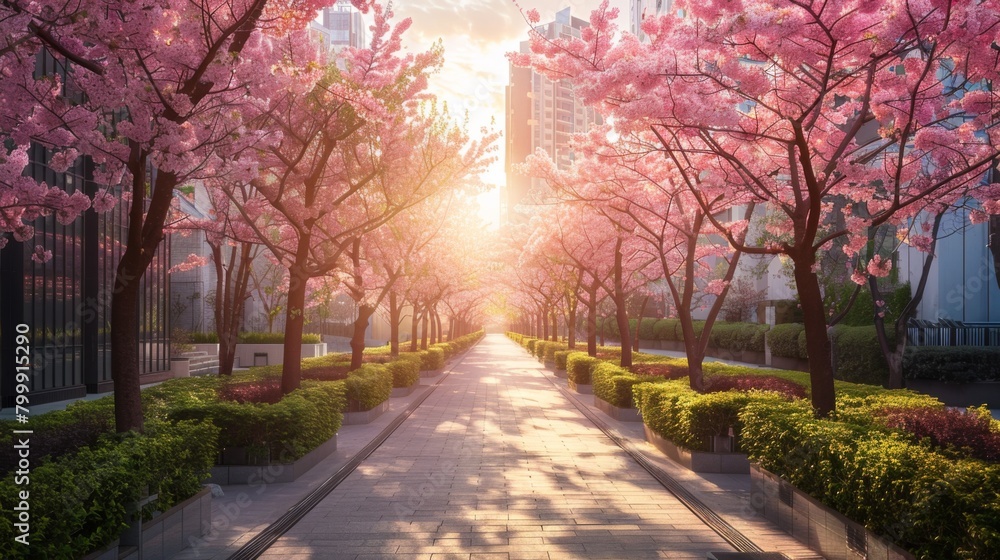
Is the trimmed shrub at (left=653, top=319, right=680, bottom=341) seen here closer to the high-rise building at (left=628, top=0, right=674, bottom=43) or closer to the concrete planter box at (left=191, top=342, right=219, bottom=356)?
the high-rise building at (left=628, top=0, right=674, bottom=43)

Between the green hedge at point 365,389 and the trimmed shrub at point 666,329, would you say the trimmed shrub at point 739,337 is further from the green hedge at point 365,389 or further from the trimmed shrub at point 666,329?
the green hedge at point 365,389

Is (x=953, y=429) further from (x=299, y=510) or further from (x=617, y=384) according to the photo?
(x=617, y=384)

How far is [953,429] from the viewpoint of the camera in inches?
323

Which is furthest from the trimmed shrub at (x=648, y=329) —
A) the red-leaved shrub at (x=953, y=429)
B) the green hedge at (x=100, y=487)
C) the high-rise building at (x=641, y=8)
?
the green hedge at (x=100, y=487)

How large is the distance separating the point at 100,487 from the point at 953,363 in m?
21.7

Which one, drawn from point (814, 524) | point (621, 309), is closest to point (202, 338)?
point (621, 309)

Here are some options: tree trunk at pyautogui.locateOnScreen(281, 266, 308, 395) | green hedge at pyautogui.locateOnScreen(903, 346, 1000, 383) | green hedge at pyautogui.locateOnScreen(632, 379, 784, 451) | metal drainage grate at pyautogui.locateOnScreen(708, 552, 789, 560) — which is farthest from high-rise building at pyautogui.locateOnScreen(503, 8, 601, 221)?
metal drainage grate at pyautogui.locateOnScreen(708, 552, 789, 560)

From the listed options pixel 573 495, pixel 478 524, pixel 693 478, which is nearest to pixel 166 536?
pixel 478 524

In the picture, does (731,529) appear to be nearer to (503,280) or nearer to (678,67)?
(678,67)

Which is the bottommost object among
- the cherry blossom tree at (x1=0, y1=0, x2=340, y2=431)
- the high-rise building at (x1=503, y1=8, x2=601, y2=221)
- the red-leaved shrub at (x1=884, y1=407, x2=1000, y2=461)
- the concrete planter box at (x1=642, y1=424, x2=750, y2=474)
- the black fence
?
the concrete planter box at (x1=642, y1=424, x2=750, y2=474)

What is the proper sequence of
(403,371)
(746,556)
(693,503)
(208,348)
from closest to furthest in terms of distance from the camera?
(746,556)
(693,503)
(403,371)
(208,348)

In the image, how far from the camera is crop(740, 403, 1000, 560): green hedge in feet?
15.7

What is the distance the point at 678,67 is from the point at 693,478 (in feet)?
18.1

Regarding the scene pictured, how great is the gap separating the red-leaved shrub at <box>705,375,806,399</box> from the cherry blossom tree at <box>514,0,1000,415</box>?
3337 mm
